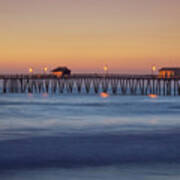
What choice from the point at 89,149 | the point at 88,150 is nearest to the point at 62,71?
the point at 89,149

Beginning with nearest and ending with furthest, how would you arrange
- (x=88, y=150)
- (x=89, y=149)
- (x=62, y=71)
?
(x=88, y=150), (x=89, y=149), (x=62, y=71)

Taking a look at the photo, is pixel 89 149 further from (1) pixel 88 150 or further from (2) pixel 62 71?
(2) pixel 62 71

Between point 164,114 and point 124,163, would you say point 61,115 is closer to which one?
point 164,114

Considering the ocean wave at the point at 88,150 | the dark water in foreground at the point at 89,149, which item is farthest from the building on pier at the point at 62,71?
the ocean wave at the point at 88,150

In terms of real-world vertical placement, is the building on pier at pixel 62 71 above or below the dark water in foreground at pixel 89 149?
above

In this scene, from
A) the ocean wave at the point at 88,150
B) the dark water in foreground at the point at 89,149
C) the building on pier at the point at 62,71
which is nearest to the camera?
the dark water in foreground at the point at 89,149

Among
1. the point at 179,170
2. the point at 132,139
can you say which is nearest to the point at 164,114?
the point at 132,139

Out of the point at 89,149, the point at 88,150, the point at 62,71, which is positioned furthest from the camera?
the point at 62,71

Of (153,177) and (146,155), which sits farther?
(146,155)

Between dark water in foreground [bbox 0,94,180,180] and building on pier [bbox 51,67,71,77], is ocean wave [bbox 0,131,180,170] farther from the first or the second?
building on pier [bbox 51,67,71,77]

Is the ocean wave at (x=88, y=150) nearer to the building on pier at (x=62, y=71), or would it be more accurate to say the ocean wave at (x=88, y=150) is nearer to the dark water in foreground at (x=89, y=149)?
the dark water in foreground at (x=89, y=149)

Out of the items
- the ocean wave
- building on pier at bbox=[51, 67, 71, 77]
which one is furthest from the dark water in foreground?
building on pier at bbox=[51, 67, 71, 77]

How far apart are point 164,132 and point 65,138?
5953 mm

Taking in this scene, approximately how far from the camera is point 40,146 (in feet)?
69.6
